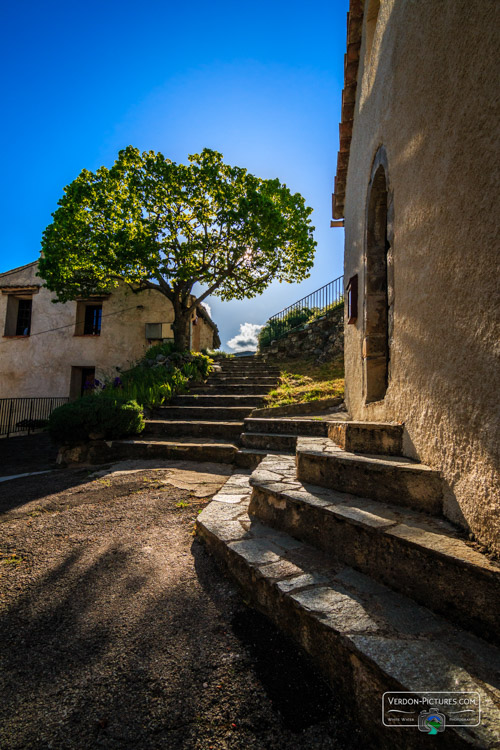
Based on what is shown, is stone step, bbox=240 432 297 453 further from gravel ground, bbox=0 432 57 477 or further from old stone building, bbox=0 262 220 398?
old stone building, bbox=0 262 220 398

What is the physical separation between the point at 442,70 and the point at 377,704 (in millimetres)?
3033

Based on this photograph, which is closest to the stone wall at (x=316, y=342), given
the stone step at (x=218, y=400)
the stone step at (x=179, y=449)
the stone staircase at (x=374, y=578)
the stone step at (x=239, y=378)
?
the stone step at (x=239, y=378)

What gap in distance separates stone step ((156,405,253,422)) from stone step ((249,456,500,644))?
14.1ft

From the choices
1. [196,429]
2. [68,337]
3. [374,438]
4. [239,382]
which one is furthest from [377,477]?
[68,337]

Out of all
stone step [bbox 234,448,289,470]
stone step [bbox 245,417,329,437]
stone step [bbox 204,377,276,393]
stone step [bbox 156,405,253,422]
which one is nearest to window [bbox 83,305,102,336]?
stone step [bbox 204,377,276,393]

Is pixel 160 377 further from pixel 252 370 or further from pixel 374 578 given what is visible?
pixel 374 578

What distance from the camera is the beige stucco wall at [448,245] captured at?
149cm

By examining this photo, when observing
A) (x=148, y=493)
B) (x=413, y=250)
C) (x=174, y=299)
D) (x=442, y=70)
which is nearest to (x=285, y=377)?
(x=174, y=299)

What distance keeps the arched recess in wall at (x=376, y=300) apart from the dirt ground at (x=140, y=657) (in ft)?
8.28

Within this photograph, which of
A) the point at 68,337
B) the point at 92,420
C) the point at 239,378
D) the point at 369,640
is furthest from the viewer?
the point at 68,337

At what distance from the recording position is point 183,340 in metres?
12.4

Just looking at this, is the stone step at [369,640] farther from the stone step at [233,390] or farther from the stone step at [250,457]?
the stone step at [233,390]

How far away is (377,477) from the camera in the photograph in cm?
218

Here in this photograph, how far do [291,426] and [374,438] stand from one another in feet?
7.90
